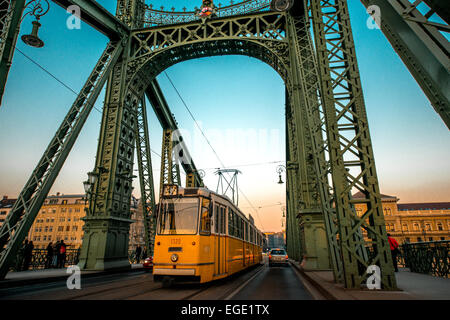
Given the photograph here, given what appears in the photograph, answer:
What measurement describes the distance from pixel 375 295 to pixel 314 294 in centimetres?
177

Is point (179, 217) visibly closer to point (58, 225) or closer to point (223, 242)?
point (223, 242)

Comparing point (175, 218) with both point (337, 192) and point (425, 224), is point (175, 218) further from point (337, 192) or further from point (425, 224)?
point (425, 224)

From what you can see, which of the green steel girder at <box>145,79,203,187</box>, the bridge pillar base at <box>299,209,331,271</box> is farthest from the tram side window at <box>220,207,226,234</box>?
the green steel girder at <box>145,79,203,187</box>

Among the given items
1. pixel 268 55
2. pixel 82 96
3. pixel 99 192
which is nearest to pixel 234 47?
pixel 268 55

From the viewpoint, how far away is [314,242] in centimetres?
1159

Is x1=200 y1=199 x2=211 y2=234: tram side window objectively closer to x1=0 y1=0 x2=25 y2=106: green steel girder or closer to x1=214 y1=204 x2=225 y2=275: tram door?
x1=214 y1=204 x2=225 y2=275: tram door

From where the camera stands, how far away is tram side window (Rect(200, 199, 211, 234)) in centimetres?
736

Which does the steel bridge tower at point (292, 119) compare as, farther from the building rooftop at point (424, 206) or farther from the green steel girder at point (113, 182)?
the building rooftop at point (424, 206)

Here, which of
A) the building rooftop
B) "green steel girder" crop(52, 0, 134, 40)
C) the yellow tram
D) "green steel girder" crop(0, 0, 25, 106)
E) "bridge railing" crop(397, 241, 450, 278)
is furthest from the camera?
the building rooftop

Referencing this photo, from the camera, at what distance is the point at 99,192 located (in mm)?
13719
